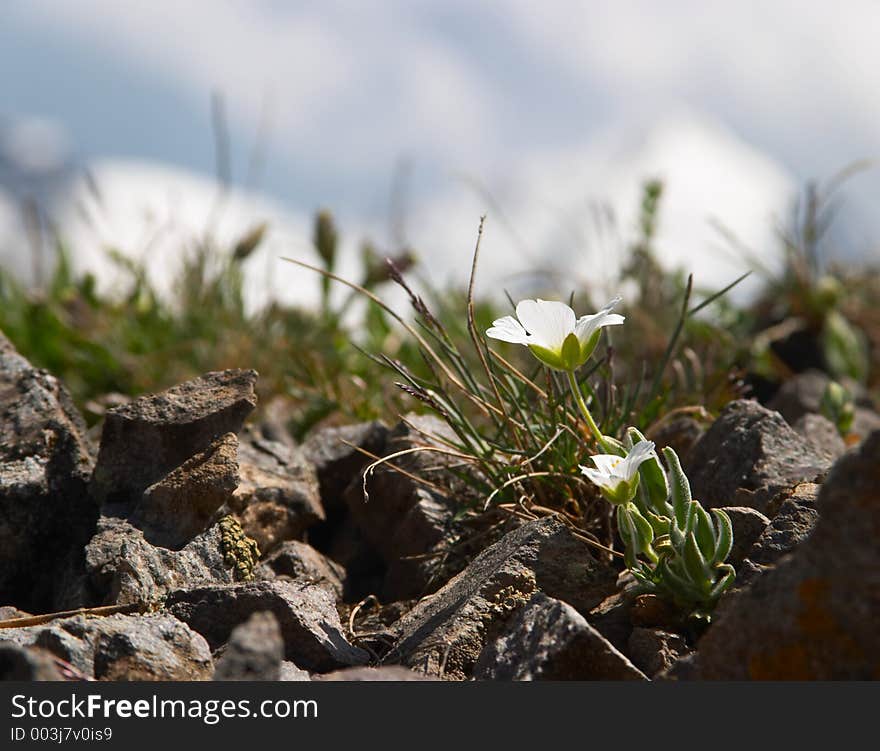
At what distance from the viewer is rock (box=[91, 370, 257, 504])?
2162 mm

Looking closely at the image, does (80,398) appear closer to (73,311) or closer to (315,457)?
(73,311)

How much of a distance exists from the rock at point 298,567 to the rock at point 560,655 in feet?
2.23

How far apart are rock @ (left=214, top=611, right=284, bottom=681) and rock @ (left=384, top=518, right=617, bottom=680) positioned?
430 mm

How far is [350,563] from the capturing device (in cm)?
257

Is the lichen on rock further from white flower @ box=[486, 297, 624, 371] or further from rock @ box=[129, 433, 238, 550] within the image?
white flower @ box=[486, 297, 624, 371]

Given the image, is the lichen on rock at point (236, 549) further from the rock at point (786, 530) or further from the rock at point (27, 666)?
the rock at point (786, 530)

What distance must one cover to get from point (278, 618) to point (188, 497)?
14.4 inches

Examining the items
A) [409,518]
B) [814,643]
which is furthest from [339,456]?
[814,643]

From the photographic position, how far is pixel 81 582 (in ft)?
6.60

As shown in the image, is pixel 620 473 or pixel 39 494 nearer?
pixel 620 473

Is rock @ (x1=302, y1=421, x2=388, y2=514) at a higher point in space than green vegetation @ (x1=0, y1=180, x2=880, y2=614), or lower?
lower

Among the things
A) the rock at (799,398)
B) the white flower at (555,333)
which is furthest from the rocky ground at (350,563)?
the rock at (799,398)

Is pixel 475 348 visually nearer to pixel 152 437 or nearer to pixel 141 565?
pixel 152 437

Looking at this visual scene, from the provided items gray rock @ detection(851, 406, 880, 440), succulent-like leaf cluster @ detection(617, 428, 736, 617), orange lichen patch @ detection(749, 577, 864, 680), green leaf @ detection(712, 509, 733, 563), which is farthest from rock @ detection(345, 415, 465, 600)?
gray rock @ detection(851, 406, 880, 440)
